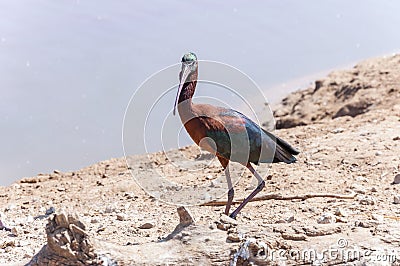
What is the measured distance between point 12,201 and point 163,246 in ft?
15.3

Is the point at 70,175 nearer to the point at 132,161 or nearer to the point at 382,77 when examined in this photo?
the point at 132,161

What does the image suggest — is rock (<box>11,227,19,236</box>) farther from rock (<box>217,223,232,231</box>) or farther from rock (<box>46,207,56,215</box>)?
rock (<box>217,223,232,231</box>)

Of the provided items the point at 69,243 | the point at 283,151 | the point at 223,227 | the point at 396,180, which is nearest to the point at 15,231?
the point at 69,243

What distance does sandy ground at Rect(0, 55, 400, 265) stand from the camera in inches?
162

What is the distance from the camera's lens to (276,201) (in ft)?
21.5

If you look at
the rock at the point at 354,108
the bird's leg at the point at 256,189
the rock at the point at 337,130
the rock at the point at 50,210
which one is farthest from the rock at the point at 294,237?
the rock at the point at 354,108

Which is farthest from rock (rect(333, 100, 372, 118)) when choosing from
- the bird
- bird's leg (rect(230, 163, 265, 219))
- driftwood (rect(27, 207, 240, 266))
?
driftwood (rect(27, 207, 240, 266))

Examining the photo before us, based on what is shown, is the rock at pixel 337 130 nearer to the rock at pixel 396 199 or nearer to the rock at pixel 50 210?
the rock at pixel 396 199

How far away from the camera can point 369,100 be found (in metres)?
12.1

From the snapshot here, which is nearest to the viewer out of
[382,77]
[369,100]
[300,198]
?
[300,198]

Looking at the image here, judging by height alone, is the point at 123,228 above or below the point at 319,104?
below

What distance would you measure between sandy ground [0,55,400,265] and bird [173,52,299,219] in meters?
0.57

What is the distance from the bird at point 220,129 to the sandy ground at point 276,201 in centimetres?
57

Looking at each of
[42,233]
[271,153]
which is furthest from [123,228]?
[271,153]
